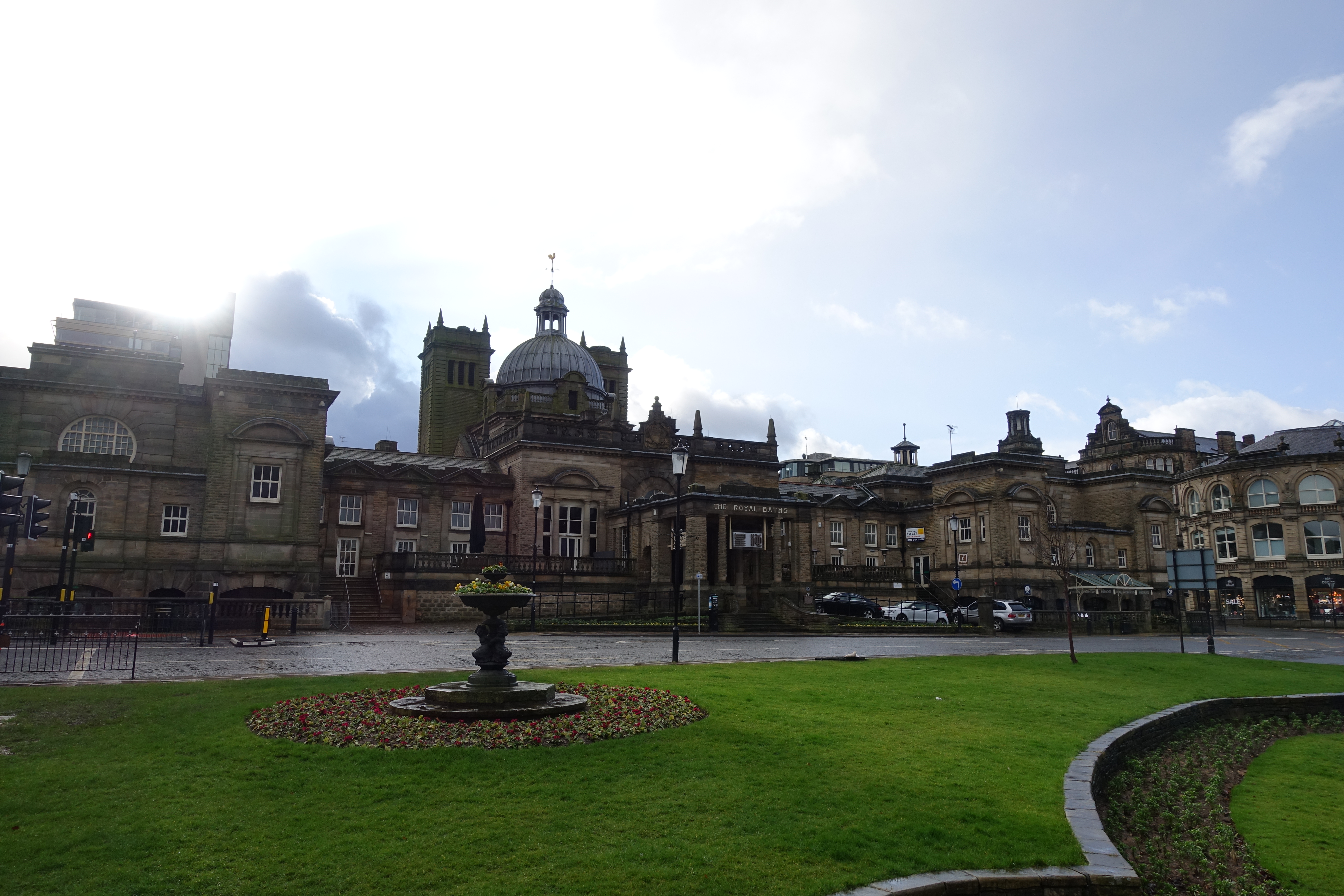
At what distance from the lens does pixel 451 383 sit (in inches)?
2921

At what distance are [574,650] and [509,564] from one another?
2109 centimetres

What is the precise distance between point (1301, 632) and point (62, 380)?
2596 inches

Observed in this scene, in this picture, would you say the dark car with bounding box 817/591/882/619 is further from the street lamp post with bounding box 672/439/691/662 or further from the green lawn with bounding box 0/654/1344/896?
the green lawn with bounding box 0/654/1344/896

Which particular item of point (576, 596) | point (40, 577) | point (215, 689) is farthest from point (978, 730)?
point (40, 577)

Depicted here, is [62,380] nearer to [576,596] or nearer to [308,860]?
[576,596]

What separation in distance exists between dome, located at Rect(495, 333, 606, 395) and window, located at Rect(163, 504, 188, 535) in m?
28.7

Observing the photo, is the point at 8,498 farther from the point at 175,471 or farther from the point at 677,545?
the point at 175,471

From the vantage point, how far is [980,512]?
5775 cm

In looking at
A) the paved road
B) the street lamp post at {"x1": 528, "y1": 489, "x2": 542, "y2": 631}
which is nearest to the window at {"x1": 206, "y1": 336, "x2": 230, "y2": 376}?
the street lamp post at {"x1": 528, "y1": 489, "x2": 542, "y2": 631}

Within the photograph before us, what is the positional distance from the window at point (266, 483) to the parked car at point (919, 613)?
30.6 metres

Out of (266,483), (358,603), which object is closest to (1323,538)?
(358,603)

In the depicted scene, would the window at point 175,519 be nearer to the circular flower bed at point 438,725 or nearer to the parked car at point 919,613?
the circular flower bed at point 438,725

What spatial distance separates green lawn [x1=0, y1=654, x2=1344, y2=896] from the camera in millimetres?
7211

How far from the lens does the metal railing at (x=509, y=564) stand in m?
42.9
